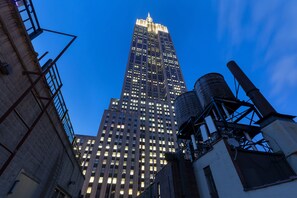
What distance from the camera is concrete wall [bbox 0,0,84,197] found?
20.8ft

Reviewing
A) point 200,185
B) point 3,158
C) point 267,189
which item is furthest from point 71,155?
point 267,189

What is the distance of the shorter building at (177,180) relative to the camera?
1459 cm

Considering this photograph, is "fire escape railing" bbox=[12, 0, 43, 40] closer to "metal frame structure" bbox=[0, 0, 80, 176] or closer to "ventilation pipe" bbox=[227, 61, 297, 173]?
"metal frame structure" bbox=[0, 0, 80, 176]

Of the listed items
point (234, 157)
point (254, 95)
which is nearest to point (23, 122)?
point (234, 157)

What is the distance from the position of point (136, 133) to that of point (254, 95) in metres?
63.3

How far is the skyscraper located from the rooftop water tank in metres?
52.1

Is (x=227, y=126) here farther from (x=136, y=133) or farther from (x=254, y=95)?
(x=136, y=133)

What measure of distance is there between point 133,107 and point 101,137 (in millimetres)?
26063

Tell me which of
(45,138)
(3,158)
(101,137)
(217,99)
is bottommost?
(3,158)

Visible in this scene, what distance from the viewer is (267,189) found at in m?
8.62

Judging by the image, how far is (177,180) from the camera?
1528 centimetres

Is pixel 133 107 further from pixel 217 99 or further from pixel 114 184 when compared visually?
pixel 217 99

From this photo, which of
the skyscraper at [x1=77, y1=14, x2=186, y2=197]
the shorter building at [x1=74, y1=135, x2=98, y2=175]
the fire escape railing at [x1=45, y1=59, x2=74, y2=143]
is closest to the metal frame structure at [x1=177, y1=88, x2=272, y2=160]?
the fire escape railing at [x1=45, y1=59, x2=74, y2=143]

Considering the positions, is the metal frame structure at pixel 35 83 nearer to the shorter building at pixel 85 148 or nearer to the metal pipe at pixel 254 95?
the metal pipe at pixel 254 95
